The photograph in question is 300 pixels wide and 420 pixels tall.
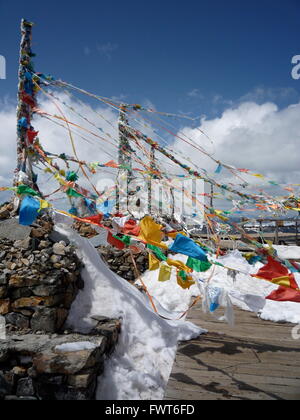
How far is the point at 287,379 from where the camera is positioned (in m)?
3.67

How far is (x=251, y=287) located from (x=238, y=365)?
15.7 ft

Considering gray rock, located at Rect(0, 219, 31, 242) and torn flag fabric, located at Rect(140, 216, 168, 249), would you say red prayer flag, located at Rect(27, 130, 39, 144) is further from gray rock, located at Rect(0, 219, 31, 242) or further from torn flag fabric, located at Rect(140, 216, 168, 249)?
torn flag fabric, located at Rect(140, 216, 168, 249)

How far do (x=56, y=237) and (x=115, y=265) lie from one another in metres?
4.43

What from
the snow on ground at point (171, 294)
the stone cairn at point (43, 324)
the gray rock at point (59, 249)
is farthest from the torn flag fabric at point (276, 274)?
the snow on ground at point (171, 294)

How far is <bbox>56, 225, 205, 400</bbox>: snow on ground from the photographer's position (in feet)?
12.2

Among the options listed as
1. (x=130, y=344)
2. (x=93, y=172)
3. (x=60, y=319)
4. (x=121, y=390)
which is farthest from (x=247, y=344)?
(x=93, y=172)

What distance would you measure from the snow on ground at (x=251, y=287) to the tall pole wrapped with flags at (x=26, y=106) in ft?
13.4

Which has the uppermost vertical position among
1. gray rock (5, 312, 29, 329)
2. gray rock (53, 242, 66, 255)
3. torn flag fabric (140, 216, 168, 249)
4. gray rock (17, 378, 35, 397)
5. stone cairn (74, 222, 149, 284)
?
torn flag fabric (140, 216, 168, 249)

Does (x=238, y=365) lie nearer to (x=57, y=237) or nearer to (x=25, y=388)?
(x=25, y=388)

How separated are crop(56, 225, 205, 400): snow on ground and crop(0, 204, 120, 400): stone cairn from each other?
0.56 feet

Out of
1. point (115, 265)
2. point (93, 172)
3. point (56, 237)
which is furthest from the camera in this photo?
point (115, 265)

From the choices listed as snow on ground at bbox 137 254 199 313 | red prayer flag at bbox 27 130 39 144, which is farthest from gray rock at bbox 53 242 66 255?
snow on ground at bbox 137 254 199 313
